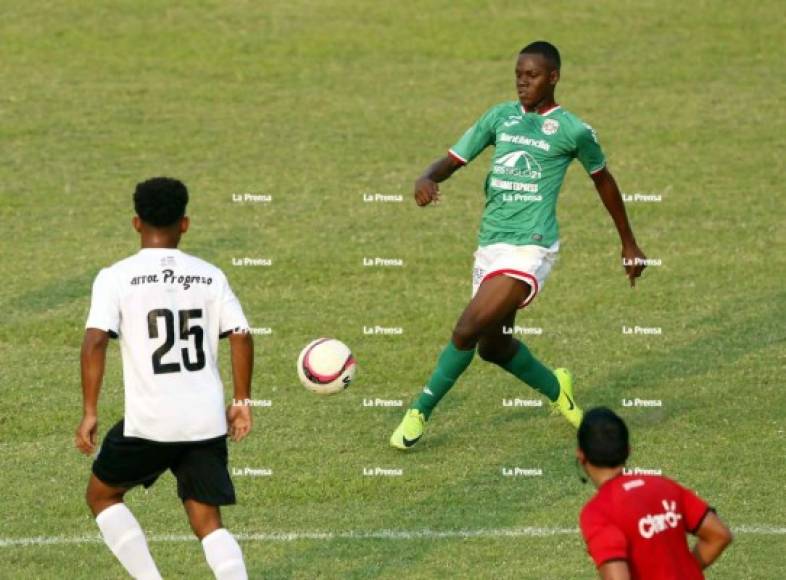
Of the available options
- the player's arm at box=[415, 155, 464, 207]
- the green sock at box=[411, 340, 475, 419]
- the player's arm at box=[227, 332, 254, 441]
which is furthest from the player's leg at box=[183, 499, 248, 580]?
the green sock at box=[411, 340, 475, 419]

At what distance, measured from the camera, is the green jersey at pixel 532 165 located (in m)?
11.4

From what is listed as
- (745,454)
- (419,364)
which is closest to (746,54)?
(419,364)

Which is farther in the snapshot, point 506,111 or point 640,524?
point 506,111

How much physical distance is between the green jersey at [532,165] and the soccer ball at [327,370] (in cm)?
143

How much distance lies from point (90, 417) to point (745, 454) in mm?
5446

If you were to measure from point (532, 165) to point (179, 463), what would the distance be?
13.2 ft

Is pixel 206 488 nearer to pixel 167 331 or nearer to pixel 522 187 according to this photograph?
pixel 167 331

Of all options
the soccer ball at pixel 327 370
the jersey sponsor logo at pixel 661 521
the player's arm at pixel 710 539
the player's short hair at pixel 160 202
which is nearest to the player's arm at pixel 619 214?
the soccer ball at pixel 327 370

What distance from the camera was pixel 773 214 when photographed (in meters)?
19.1

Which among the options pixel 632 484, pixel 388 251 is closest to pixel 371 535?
pixel 632 484

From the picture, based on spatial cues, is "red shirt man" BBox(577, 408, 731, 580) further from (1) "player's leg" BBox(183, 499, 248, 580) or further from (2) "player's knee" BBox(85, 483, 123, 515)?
(2) "player's knee" BBox(85, 483, 123, 515)

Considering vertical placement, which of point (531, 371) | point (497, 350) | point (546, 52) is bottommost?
point (531, 371)

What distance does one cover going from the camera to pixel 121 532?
8.31m

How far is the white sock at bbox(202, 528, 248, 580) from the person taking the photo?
7996 millimetres
